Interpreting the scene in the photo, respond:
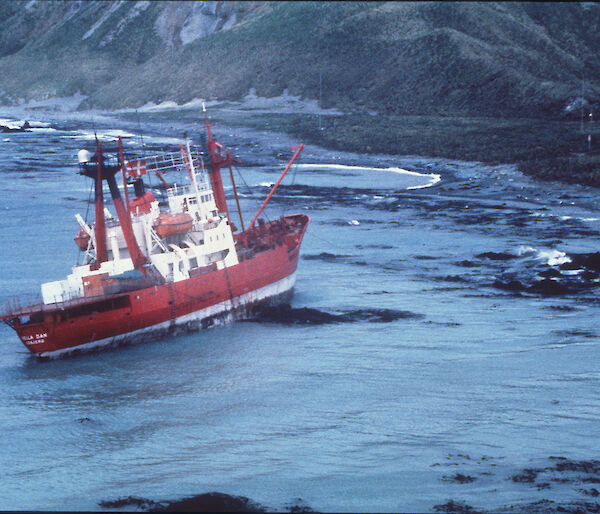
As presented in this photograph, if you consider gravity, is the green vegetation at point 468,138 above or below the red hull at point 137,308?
above

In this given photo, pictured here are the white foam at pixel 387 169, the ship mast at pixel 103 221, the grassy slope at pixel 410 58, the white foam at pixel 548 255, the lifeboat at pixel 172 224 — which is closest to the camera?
the ship mast at pixel 103 221

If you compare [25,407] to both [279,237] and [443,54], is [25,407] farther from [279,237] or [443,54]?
[443,54]

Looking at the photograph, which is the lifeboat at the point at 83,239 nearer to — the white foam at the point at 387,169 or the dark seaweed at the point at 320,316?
the dark seaweed at the point at 320,316

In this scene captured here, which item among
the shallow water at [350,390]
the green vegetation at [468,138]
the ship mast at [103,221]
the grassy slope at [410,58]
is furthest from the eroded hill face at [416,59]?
the ship mast at [103,221]

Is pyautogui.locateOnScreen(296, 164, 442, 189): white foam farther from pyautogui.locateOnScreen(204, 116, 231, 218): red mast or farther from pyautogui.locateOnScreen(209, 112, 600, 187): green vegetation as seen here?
pyautogui.locateOnScreen(204, 116, 231, 218): red mast

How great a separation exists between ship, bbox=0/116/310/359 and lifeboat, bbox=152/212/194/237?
0.15ft

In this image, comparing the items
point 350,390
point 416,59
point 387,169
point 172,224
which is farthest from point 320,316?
point 416,59

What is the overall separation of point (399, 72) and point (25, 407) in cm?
13118

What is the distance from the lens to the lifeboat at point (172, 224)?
38.3 meters

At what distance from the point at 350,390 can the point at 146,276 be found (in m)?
11.4

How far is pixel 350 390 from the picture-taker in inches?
1239

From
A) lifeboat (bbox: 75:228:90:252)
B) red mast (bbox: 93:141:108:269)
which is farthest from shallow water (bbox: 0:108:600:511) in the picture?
→ lifeboat (bbox: 75:228:90:252)

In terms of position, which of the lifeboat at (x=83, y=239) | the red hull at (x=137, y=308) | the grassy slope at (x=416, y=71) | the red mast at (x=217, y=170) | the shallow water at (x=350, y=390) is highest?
the grassy slope at (x=416, y=71)

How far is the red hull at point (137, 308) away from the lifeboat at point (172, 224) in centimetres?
242
